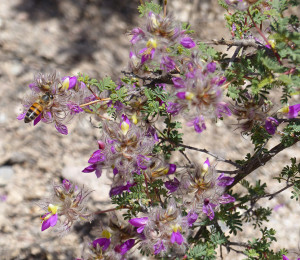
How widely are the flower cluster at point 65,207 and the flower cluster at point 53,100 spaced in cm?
27

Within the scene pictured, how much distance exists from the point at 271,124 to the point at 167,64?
45cm

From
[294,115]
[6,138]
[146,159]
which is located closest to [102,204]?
[6,138]

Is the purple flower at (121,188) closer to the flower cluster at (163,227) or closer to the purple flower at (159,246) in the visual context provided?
the flower cluster at (163,227)

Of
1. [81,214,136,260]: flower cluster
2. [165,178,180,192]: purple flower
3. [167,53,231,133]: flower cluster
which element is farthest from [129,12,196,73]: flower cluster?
[81,214,136,260]: flower cluster

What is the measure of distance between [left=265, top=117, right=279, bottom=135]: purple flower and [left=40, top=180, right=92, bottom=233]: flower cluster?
2.55 ft

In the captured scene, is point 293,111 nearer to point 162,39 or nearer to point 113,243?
point 162,39

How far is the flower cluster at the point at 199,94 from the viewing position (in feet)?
3.54

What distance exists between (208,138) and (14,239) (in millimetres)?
1835

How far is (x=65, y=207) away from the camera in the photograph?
1.47 meters

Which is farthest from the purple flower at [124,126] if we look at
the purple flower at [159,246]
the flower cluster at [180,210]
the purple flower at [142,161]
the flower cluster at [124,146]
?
the purple flower at [159,246]

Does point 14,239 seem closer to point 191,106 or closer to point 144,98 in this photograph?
point 144,98

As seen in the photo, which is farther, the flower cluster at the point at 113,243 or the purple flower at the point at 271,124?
the flower cluster at the point at 113,243

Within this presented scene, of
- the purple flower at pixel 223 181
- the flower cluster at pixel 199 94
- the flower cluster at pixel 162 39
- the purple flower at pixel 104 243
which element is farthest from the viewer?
the purple flower at pixel 104 243

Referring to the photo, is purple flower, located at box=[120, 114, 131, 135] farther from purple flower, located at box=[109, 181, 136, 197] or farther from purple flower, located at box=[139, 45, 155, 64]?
purple flower, located at box=[109, 181, 136, 197]
